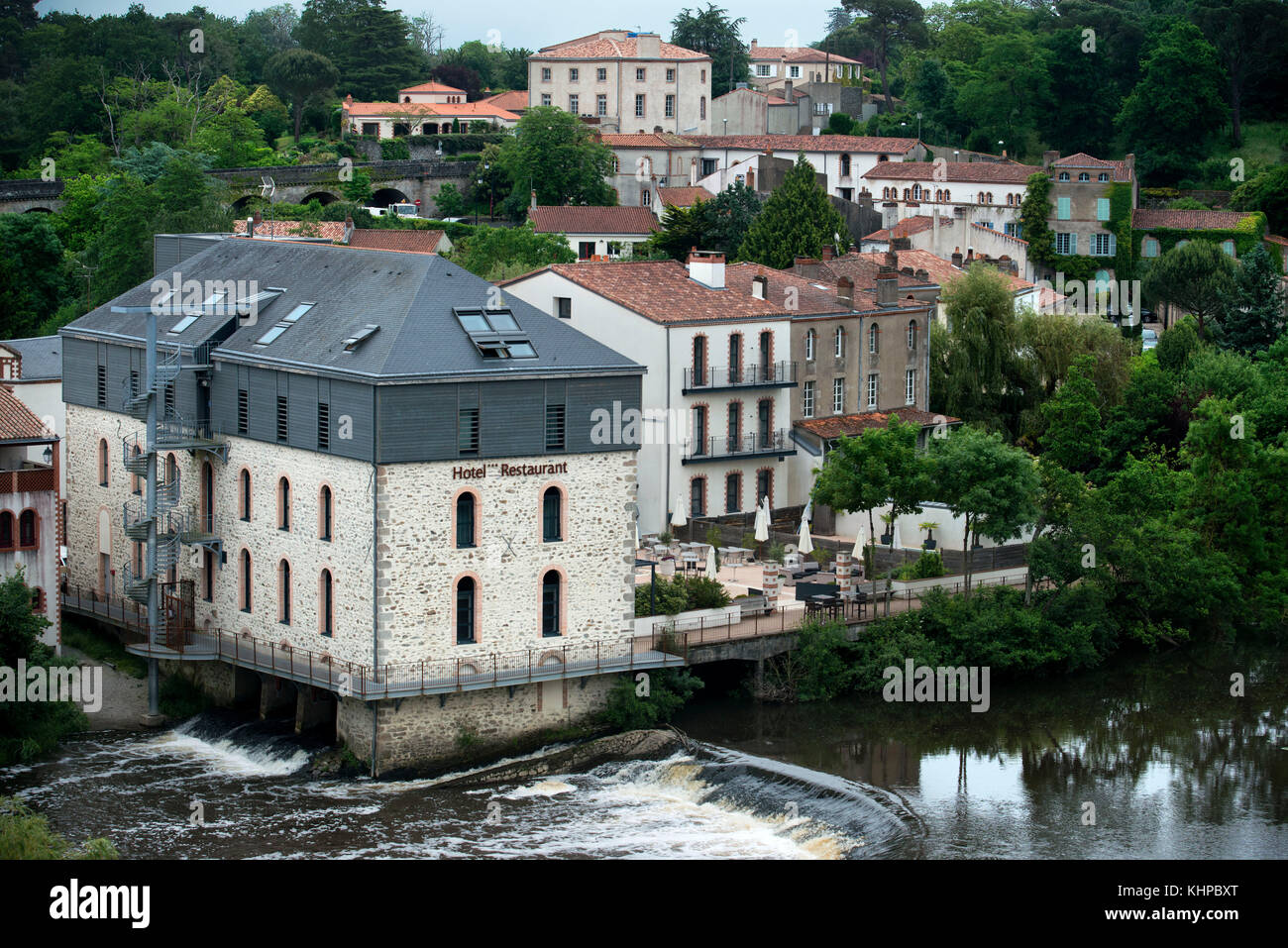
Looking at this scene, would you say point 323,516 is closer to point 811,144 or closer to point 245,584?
point 245,584

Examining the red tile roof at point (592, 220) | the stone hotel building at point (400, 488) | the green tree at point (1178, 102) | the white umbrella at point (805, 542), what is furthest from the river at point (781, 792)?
the green tree at point (1178, 102)

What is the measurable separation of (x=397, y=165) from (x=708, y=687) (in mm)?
70296

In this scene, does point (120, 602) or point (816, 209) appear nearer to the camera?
point (120, 602)

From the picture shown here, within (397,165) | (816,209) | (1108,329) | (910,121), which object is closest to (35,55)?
(397,165)

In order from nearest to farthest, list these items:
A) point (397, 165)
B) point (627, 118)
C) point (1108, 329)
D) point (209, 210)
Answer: point (1108, 329), point (209, 210), point (397, 165), point (627, 118)

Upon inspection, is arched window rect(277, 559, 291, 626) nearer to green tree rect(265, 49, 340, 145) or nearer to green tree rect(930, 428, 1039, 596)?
green tree rect(930, 428, 1039, 596)

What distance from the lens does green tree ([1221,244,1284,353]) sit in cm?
7919

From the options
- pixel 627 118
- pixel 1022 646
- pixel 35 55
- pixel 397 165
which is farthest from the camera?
pixel 35 55

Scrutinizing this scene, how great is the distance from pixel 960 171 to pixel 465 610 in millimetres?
64196

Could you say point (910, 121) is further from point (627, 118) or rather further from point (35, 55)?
point (35, 55)

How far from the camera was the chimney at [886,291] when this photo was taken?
68.3 metres

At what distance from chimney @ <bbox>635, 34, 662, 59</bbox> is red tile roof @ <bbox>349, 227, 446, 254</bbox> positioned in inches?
1663

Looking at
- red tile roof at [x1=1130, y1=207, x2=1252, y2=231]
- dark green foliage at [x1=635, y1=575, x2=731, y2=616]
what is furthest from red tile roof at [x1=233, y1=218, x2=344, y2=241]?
red tile roof at [x1=1130, y1=207, x2=1252, y2=231]

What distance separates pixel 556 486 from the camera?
151 feet
